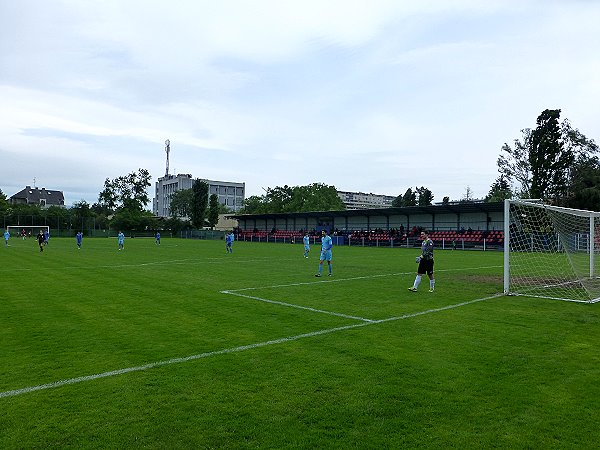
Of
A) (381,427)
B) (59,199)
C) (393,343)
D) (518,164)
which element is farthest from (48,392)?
(59,199)

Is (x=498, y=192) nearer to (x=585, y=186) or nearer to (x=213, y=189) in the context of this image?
(x=585, y=186)

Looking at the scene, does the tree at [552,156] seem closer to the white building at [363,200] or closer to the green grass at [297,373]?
the green grass at [297,373]

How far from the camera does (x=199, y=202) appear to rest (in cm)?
9788

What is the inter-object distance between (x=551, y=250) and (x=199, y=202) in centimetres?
8149

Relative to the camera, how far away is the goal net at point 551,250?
14.0 metres

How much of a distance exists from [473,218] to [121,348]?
50089 mm

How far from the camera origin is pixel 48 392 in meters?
5.48

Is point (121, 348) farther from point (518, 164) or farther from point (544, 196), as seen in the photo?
point (518, 164)

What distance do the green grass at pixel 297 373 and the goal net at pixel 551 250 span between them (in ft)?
8.25

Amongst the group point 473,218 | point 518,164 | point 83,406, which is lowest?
point 83,406

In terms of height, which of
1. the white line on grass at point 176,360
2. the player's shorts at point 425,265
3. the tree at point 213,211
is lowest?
the white line on grass at point 176,360

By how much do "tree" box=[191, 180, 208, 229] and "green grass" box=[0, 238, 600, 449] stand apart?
86603 millimetres

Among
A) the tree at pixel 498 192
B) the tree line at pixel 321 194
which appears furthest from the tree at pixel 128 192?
the tree at pixel 498 192

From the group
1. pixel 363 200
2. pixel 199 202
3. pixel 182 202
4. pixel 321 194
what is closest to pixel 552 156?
pixel 321 194
